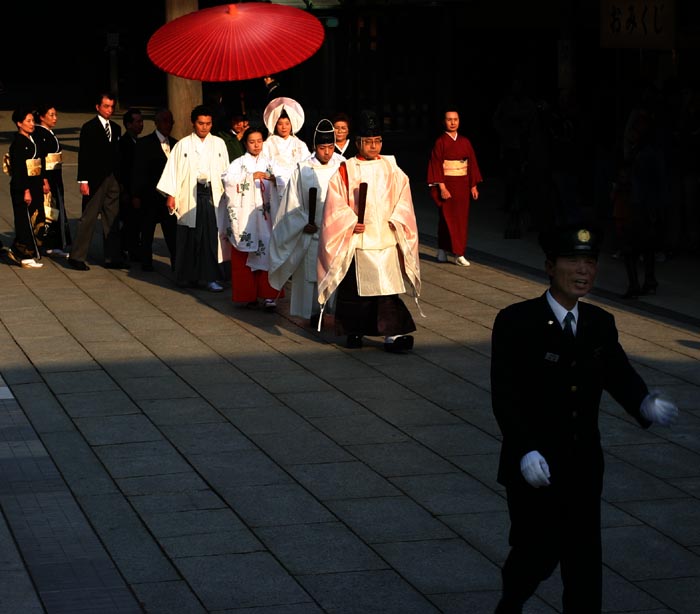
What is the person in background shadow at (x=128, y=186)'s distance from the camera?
14.0 metres

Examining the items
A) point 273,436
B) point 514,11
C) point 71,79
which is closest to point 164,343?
point 273,436

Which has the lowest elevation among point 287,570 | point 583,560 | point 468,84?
point 287,570

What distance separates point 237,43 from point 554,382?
837 cm

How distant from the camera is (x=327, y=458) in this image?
24.8 feet

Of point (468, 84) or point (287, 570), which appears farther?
point (468, 84)

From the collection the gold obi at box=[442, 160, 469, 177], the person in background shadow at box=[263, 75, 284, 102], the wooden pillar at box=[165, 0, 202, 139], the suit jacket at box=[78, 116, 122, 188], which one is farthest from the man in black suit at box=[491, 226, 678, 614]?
the wooden pillar at box=[165, 0, 202, 139]

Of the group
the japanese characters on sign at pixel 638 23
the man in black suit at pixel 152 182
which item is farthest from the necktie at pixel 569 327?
the japanese characters on sign at pixel 638 23

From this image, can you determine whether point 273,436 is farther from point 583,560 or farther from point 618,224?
point 618,224

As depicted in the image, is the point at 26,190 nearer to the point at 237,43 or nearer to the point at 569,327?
the point at 237,43

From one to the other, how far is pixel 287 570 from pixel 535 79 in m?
15.6

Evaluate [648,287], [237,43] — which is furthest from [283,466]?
[237,43]

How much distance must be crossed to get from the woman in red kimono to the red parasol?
1945mm

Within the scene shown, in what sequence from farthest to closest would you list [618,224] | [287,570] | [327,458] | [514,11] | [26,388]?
[514,11]
[618,224]
[26,388]
[327,458]
[287,570]

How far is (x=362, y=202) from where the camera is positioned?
32.9 feet
